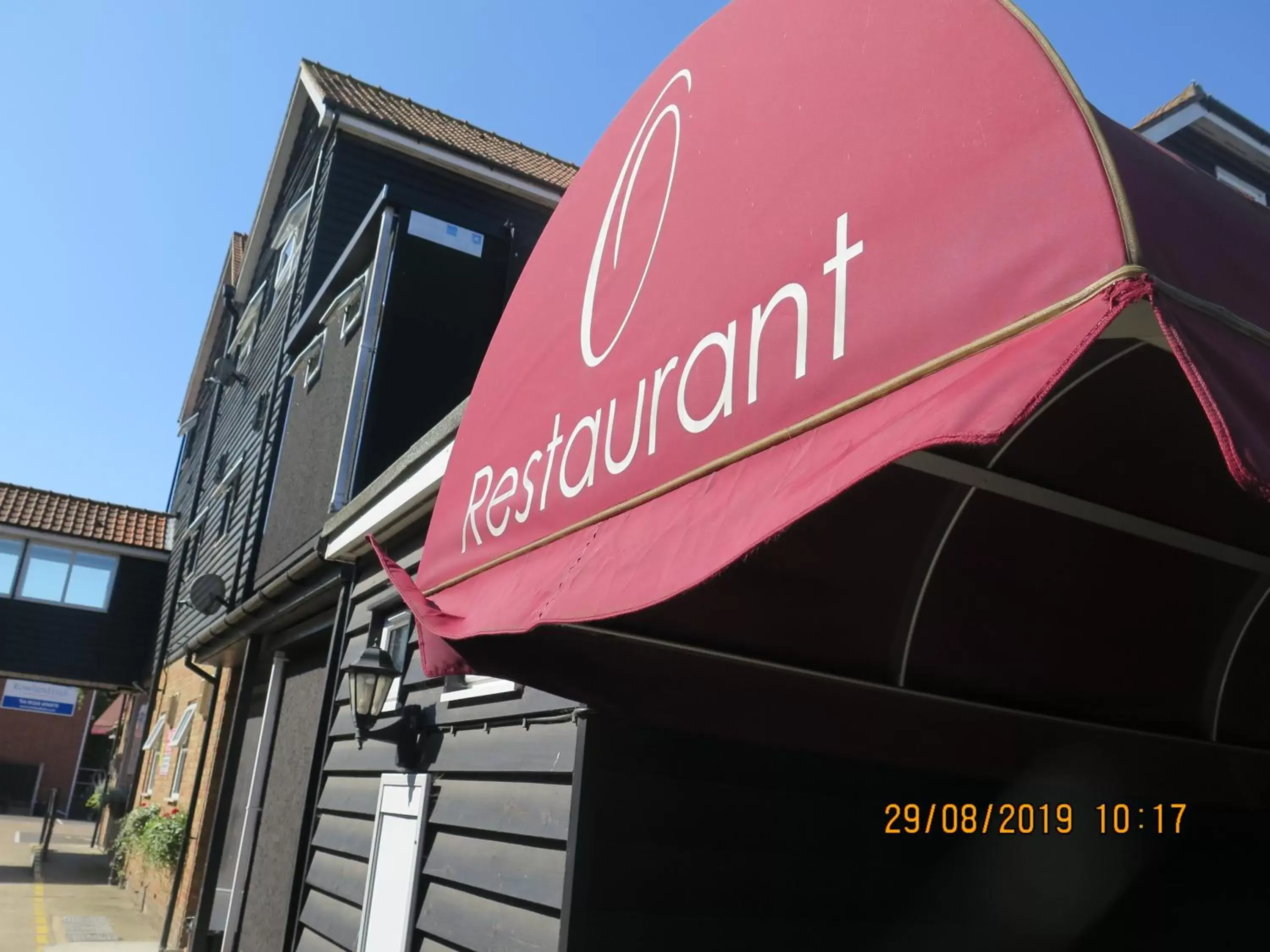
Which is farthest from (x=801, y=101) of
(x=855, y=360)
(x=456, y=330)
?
(x=456, y=330)

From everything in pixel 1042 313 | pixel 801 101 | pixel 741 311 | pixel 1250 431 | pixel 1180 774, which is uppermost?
pixel 801 101

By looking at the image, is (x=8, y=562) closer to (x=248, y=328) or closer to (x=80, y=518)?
(x=80, y=518)

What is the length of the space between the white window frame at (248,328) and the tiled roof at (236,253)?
180 centimetres

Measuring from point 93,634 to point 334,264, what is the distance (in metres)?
11.9

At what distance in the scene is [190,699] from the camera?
14.3m

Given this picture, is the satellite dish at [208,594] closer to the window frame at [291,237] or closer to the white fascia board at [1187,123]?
the window frame at [291,237]

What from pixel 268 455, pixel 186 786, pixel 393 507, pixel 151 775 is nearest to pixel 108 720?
pixel 151 775

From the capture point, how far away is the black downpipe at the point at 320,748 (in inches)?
259

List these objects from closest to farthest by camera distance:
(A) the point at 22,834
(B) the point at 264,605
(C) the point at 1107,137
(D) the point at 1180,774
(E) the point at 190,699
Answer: (C) the point at 1107,137, (D) the point at 1180,774, (B) the point at 264,605, (E) the point at 190,699, (A) the point at 22,834

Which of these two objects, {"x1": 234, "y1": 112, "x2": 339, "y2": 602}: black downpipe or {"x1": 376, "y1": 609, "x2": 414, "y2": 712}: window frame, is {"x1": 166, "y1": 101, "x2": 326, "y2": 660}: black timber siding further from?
{"x1": 376, "y1": 609, "x2": 414, "y2": 712}: window frame

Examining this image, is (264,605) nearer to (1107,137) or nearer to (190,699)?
(190,699)

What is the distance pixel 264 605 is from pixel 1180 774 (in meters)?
7.99

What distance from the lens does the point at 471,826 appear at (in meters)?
4.27

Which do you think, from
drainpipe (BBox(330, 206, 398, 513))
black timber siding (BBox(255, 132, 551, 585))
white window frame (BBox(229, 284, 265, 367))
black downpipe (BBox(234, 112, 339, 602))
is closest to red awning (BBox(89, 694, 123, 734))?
white window frame (BBox(229, 284, 265, 367))
